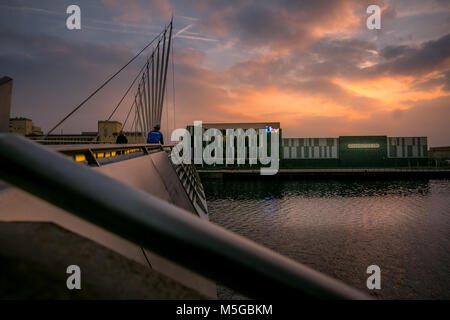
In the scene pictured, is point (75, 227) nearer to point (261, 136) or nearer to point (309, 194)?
point (309, 194)

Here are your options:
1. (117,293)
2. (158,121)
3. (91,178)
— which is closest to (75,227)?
(117,293)

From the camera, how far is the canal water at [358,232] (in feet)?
39.8

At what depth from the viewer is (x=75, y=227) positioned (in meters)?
2.33

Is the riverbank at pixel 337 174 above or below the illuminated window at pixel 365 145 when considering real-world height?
below

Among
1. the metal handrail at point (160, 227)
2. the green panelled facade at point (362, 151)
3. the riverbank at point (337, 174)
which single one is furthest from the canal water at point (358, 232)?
the green panelled facade at point (362, 151)

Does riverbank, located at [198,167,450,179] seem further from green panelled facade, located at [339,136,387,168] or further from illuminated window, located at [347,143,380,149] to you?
illuminated window, located at [347,143,380,149]

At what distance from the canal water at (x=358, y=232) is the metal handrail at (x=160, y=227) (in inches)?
492

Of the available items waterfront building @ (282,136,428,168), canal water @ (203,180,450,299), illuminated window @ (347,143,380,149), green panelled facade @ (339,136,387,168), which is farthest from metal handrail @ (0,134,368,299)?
illuminated window @ (347,143,380,149)

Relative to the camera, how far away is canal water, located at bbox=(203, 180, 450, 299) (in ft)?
39.8

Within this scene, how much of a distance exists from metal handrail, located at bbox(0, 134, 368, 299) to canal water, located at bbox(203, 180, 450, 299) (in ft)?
41.0

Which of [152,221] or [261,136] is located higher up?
[261,136]

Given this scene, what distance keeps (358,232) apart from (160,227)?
21531mm

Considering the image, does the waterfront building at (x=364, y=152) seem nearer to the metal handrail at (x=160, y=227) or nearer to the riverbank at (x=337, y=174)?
the riverbank at (x=337, y=174)
